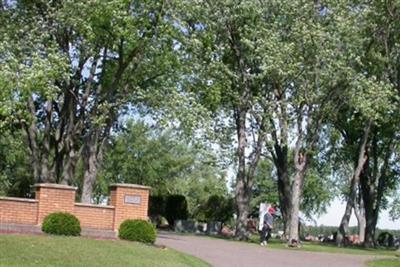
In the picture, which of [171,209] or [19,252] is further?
[171,209]

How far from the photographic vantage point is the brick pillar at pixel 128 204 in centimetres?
2239

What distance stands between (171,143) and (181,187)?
494 centimetres

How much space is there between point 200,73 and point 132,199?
35.4 ft

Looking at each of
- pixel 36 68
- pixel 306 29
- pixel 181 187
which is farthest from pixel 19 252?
pixel 181 187

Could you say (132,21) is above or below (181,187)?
above

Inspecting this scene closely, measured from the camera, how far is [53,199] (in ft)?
→ 70.6

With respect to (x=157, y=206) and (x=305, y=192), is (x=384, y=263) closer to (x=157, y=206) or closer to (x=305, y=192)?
(x=157, y=206)

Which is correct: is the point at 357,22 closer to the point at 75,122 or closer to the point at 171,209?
the point at 75,122

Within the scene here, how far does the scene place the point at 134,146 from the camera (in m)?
58.6

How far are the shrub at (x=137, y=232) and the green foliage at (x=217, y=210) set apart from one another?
32980 millimetres

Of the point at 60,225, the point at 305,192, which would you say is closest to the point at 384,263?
the point at 60,225

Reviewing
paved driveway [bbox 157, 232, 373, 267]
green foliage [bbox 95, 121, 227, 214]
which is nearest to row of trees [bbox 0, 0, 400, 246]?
paved driveway [bbox 157, 232, 373, 267]

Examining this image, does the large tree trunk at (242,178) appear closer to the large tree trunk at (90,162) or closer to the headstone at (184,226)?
the large tree trunk at (90,162)

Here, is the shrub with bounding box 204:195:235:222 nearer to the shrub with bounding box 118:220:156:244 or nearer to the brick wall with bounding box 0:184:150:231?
the brick wall with bounding box 0:184:150:231
